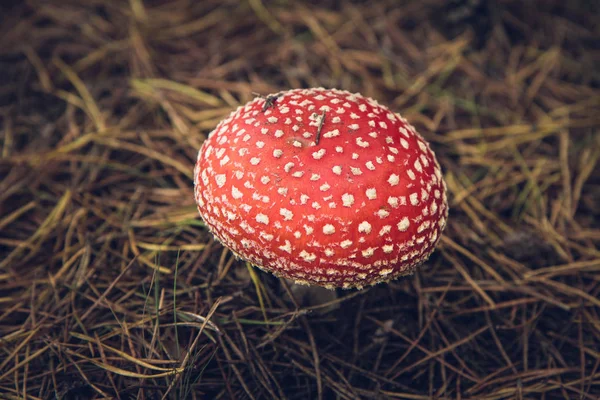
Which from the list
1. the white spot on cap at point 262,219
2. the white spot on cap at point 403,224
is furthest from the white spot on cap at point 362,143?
the white spot on cap at point 262,219

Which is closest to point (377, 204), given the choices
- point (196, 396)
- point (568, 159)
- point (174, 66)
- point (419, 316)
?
point (419, 316)

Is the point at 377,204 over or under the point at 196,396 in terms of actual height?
over

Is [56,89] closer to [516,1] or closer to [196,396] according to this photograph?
[196,396]

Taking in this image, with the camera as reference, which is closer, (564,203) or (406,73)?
(564,203)

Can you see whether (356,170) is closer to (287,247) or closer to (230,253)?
(287,247)

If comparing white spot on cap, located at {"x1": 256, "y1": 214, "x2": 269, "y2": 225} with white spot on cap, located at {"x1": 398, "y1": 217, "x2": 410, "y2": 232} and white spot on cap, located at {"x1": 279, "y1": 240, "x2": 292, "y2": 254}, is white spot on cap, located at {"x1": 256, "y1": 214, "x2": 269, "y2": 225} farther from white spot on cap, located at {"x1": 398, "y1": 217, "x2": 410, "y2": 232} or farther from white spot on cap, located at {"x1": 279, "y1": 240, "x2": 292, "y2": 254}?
white spot on cap, located at {"x1": 398, "y1": 217, "x2": 410, "y2": 232}

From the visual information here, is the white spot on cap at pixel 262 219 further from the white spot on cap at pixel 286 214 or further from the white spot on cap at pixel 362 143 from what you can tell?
the white spot on cap at pixel 362 143

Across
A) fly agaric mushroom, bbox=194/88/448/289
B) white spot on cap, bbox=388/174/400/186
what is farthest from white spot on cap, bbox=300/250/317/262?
white spot on cap, bbox=388/174/400/186
